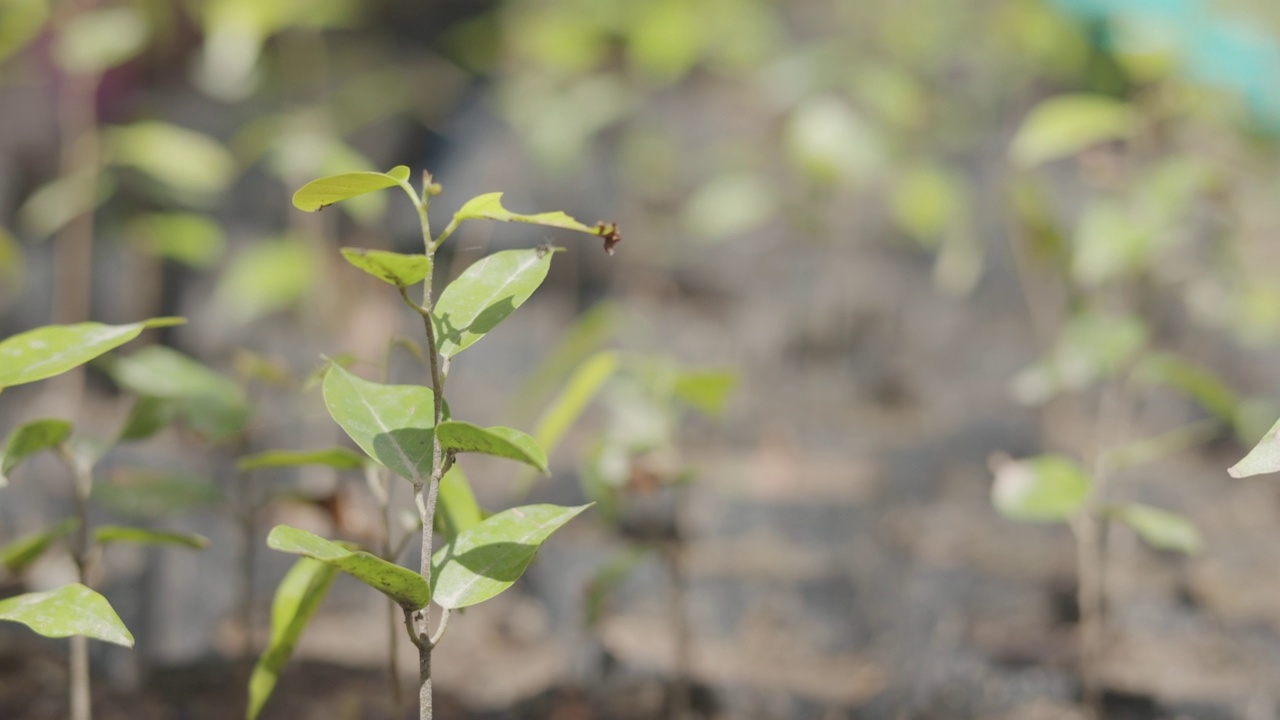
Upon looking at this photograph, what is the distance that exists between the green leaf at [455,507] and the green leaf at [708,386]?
11.6 inches

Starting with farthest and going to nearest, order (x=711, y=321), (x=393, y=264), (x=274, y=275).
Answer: (x=711, y=321), (x=274, y=275), (x=393, y=264)

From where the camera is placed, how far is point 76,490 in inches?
29.5

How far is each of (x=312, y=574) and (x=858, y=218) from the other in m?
2.18

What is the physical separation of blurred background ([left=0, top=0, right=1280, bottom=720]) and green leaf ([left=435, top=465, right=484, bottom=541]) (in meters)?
0.19

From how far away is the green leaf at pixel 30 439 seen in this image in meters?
0.65

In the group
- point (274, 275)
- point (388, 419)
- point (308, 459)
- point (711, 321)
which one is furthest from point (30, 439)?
point (711, 321)

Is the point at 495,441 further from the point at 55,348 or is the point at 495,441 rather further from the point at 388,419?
the point at 55,348

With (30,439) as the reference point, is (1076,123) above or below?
above

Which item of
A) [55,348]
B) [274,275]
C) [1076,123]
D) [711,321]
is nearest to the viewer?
[55,348]

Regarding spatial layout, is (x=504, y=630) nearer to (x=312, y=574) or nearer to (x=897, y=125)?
(x=312, y=574)

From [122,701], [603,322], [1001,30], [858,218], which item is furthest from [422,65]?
[122,701]

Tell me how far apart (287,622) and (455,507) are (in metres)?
0.16

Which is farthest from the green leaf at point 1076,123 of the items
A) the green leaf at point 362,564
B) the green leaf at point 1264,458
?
the green leaf at point 362,564

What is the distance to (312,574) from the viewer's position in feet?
2.44
